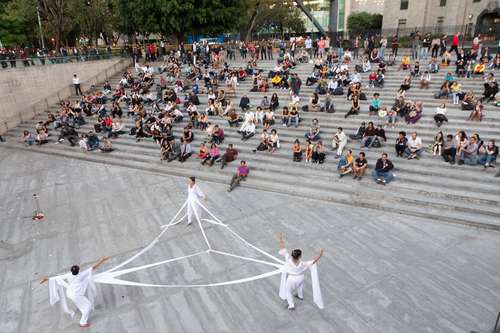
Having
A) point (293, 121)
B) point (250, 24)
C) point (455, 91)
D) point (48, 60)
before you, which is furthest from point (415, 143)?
point (250, 24)

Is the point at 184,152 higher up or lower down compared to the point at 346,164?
lower down

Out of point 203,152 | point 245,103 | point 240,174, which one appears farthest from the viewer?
point 245,103

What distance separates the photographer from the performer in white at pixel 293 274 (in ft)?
22.0

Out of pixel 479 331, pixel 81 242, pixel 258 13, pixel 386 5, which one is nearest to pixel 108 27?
pixel 258 13

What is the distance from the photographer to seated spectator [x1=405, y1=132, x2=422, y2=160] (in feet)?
43.2

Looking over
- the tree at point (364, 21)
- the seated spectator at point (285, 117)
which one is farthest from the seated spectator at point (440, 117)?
the tree at point (364, 21)

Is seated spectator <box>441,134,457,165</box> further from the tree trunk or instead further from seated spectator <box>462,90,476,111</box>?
the tree trunk

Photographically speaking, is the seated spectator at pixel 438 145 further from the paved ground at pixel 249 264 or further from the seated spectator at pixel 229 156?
the seated spectator at pixel 229 156

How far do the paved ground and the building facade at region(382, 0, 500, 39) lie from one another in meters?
29.3

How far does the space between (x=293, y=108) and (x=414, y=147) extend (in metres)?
5.67

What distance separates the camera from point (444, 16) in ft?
135

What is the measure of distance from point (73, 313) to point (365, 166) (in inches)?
373

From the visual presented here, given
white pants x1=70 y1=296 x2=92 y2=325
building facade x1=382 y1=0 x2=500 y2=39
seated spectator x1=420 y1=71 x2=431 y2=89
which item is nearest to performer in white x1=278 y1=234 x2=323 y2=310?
white pants x1=70 y1=296 x2=92 y2=325

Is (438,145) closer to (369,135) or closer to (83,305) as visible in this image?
(369,135)
